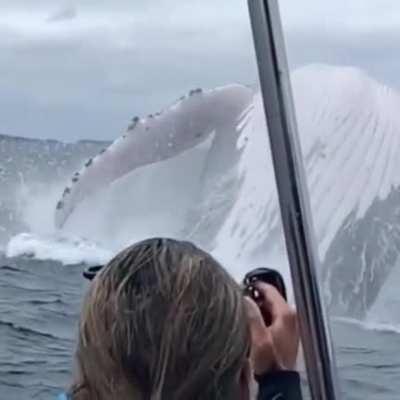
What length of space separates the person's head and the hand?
189mm

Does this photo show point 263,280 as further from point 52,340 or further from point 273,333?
point 52,340

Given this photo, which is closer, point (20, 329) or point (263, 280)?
point (263, 280)

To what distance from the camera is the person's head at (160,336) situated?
2.73 feet

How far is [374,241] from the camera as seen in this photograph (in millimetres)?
1914

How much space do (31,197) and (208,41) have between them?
0.38m

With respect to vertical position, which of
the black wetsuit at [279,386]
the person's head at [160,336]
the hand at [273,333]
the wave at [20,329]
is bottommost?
the wave at [20,329]

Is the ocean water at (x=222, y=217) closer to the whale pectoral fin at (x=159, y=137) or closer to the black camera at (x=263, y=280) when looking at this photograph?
the whale pectoral fin at (x=159, y=137)

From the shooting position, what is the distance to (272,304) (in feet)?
3.56

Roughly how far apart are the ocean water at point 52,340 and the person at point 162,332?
76 cm

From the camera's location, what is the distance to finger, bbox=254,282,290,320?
1.08 m

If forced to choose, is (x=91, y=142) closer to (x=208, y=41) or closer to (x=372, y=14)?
(x=208, y=41)

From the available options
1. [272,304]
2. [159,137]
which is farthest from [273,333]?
[159,137]

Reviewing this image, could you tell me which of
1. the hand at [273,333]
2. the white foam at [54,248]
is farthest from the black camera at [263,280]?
the white foam at [54,248]

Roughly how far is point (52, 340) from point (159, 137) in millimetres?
409
